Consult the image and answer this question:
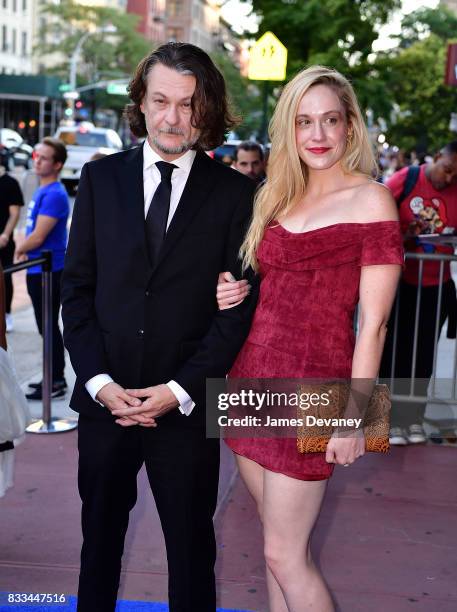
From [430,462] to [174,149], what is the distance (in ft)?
12.4

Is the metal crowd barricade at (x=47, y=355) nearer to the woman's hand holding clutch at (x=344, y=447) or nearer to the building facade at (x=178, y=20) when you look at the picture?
the woman's hand holding clutch at (x=344, y=447)

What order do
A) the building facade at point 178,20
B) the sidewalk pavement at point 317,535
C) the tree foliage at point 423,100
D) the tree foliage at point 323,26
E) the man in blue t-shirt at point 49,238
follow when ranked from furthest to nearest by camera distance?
the building facade at point 178,20 < the tree foliage at point 423,100 < the tree foliage at point 323,26 < the man in blue t-shirt at point 49,238 < the sidewalk pavement at point 317,535

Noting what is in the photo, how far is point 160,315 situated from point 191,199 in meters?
0.41

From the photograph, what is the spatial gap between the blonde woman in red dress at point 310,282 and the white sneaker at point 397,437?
3.51 m

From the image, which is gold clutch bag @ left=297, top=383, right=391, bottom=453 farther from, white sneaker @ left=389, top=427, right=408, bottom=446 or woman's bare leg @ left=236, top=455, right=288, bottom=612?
white sneaker @ left=389, top=427, right=408, bottom=446

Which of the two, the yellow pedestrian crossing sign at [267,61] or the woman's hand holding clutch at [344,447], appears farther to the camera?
the yellow pedestrian crossing sign at [267,61]

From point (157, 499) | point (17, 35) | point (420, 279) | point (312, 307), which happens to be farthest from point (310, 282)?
point (17, 35)

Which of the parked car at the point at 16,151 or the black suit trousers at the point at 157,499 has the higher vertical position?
the parked car at the point at 16,151

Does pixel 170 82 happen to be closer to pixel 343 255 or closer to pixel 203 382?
pixel 343 255

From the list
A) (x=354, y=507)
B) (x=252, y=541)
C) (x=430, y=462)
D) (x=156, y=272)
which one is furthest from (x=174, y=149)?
(x=430, y=462)

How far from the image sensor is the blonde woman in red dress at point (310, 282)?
2830 mm

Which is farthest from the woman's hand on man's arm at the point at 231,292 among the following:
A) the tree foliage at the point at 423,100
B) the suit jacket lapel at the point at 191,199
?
the tree foliage at the point at 423,100

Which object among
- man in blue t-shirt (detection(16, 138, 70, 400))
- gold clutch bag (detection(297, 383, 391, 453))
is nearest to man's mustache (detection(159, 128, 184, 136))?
gold clutch bag (detection(297, 383, 391, 453))

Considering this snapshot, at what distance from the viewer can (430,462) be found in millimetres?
6062
